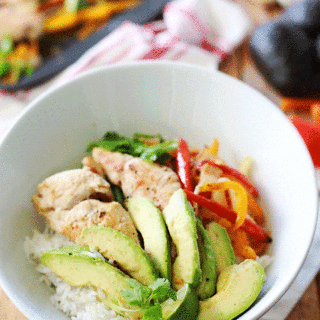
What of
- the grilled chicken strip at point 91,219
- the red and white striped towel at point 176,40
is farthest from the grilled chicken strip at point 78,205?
the red and white striped towel at point 176,40

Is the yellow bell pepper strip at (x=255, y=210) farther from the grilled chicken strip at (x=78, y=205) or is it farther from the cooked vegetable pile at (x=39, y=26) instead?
the cooked vegetable pile at (x=39, y=26)

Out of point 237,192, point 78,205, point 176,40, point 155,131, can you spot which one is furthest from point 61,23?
point 237,192

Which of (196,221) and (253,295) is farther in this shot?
(196,221)

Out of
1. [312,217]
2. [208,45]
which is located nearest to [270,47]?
[208,45]

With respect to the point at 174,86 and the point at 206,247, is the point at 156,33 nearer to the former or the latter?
the point at 174,86

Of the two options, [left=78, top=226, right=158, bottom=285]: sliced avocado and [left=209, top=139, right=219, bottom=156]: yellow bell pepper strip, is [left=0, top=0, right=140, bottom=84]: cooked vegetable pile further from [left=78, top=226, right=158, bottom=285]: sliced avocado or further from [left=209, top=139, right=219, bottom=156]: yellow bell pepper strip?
[left=78, top=226, right=158, bottom=285]: sliced avocado

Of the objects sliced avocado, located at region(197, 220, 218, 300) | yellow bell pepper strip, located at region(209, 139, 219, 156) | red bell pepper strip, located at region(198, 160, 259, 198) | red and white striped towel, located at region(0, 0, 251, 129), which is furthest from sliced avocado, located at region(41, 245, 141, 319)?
red and white striped towel, located at region(0, 0, 251, 129)

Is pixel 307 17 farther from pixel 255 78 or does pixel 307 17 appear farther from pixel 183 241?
pixel 183 241
